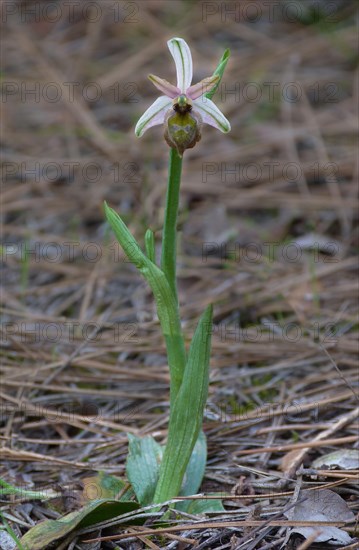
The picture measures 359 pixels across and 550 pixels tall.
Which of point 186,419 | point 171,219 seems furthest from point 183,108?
point 186,419

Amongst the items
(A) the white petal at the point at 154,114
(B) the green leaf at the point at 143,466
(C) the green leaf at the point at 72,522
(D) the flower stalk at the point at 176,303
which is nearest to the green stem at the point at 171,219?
(D) the flower stalk at the point at 176,303

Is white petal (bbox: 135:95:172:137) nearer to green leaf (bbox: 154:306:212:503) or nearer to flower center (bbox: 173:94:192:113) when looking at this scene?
flower center (bbox: 173:94:192:113)

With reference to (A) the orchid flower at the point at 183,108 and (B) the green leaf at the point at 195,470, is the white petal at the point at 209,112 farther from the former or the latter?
(B) the green leaf at the point at 195,470

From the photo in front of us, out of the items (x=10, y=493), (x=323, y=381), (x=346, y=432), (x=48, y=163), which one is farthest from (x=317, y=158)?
(x=10, y=493)

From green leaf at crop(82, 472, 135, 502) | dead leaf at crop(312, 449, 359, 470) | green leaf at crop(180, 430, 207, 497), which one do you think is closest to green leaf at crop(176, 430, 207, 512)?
green leaf at crop(180, 430, 207, 497)

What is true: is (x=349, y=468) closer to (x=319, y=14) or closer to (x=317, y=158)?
(x=317, y=158)

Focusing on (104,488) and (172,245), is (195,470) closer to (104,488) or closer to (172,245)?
(104,488)

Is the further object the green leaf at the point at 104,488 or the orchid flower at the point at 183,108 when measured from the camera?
the green leaf at the point at 104,488
